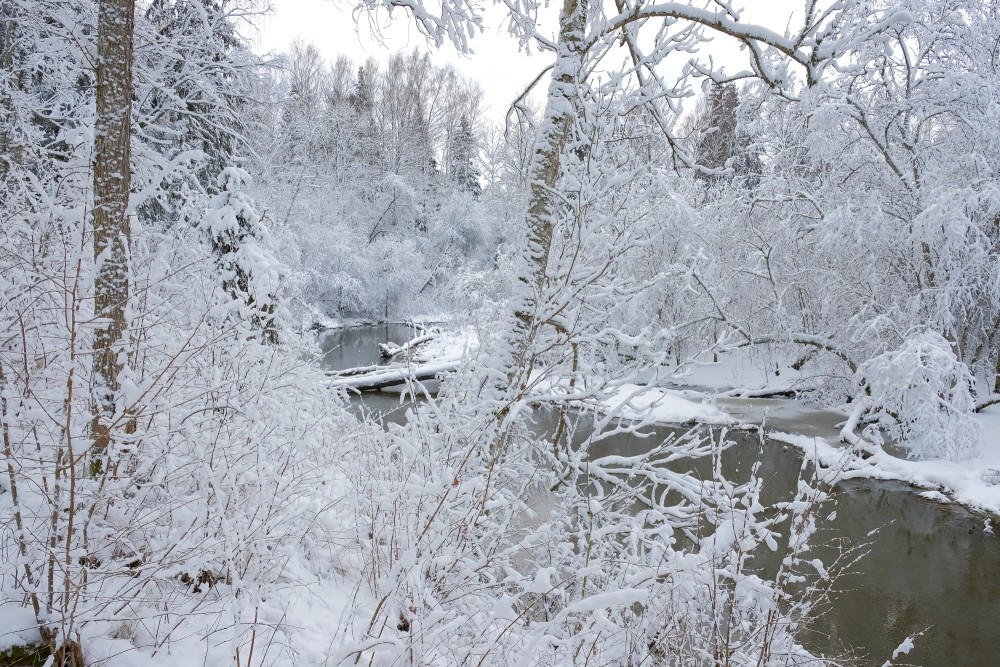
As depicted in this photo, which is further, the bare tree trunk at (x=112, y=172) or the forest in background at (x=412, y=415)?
the bare tree trunk at (x=112, y=172)

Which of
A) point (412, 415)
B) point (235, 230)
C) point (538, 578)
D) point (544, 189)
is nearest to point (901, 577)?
point (544, 189)

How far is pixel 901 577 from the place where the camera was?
6613 millimetres

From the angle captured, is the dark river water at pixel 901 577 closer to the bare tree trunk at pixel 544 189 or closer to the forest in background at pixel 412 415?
the forest in background at pixel 412 415

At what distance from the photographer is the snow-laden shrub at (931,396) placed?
370 inches

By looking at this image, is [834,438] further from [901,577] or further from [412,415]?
[412,415]

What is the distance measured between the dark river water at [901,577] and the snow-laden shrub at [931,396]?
114cm

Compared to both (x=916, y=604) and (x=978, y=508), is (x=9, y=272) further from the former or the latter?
(x=978, y=508)

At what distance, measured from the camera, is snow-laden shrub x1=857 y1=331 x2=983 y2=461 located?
9.40 m

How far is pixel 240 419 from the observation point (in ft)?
11.5

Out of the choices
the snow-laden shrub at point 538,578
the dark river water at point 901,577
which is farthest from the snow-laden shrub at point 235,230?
the snow-laden shrub at point 538,578

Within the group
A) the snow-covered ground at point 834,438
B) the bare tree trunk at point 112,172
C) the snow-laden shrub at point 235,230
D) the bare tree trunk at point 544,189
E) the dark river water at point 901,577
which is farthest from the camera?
the snow-covered ground at point 834,438

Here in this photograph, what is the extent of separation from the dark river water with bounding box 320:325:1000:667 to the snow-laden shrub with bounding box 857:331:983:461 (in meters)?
1.14

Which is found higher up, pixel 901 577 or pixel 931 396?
pixel 931 396

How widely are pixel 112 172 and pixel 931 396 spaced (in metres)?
11.5
